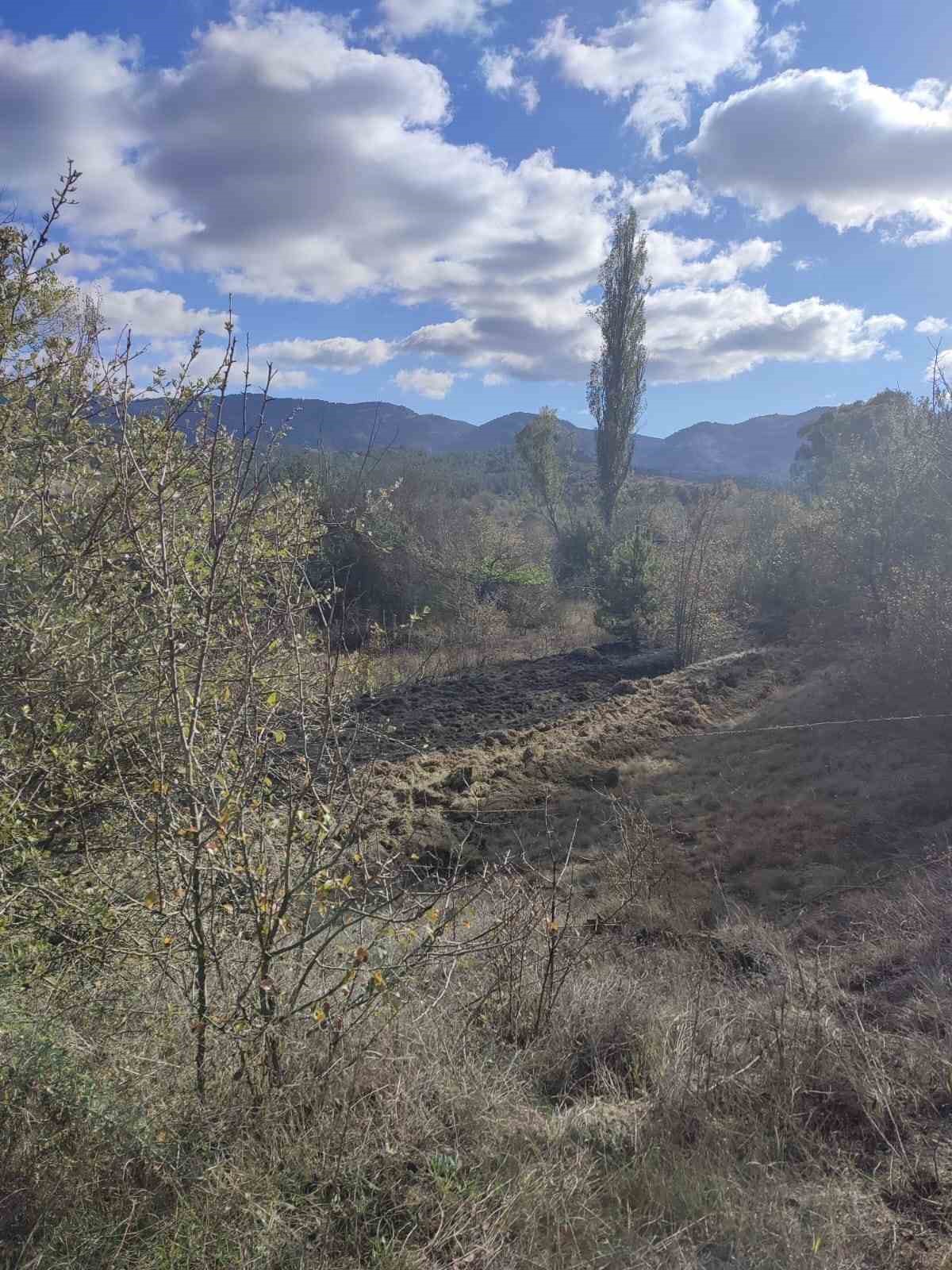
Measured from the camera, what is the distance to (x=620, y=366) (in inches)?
1257

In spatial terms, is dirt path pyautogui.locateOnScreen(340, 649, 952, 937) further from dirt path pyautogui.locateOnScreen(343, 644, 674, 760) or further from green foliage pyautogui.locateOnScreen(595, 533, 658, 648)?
green foliage pyautogui.locateOnScreen(595, 533, 658, 648)

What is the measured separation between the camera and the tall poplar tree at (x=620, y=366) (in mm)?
31656

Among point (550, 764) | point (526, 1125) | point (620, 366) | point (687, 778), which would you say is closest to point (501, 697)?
point (550, 764)

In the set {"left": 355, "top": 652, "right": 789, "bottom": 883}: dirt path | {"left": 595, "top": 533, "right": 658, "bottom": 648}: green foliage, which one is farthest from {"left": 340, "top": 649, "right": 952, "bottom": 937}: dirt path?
{"left": 595, "top": 533, "right": 658, "bottom": 648}: green foliage

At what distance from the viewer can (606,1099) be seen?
119 inches

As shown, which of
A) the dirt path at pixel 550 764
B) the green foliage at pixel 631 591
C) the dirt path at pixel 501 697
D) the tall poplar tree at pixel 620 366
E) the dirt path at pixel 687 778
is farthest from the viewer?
the tall poplar tree at pixel 620 366

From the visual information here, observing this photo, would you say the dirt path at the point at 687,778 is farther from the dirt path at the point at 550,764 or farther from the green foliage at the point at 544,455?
the green foliage at the point at 544,455

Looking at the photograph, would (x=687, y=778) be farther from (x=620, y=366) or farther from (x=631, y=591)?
(x=620, y=366)

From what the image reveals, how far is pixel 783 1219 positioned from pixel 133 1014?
87.0 inches

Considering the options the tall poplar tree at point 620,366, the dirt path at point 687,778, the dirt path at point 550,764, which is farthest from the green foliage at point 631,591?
the tall poplar tree at point 620,366

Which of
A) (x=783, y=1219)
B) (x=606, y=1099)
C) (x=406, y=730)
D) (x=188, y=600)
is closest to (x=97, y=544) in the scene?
(x=188, y=600)

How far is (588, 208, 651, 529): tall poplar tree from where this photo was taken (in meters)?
31.7

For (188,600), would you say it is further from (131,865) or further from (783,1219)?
(783,1219)

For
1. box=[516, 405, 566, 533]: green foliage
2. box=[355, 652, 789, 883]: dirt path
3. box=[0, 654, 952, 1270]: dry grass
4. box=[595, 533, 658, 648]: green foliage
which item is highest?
box=[516, 405, 566, 533]: green foliage
